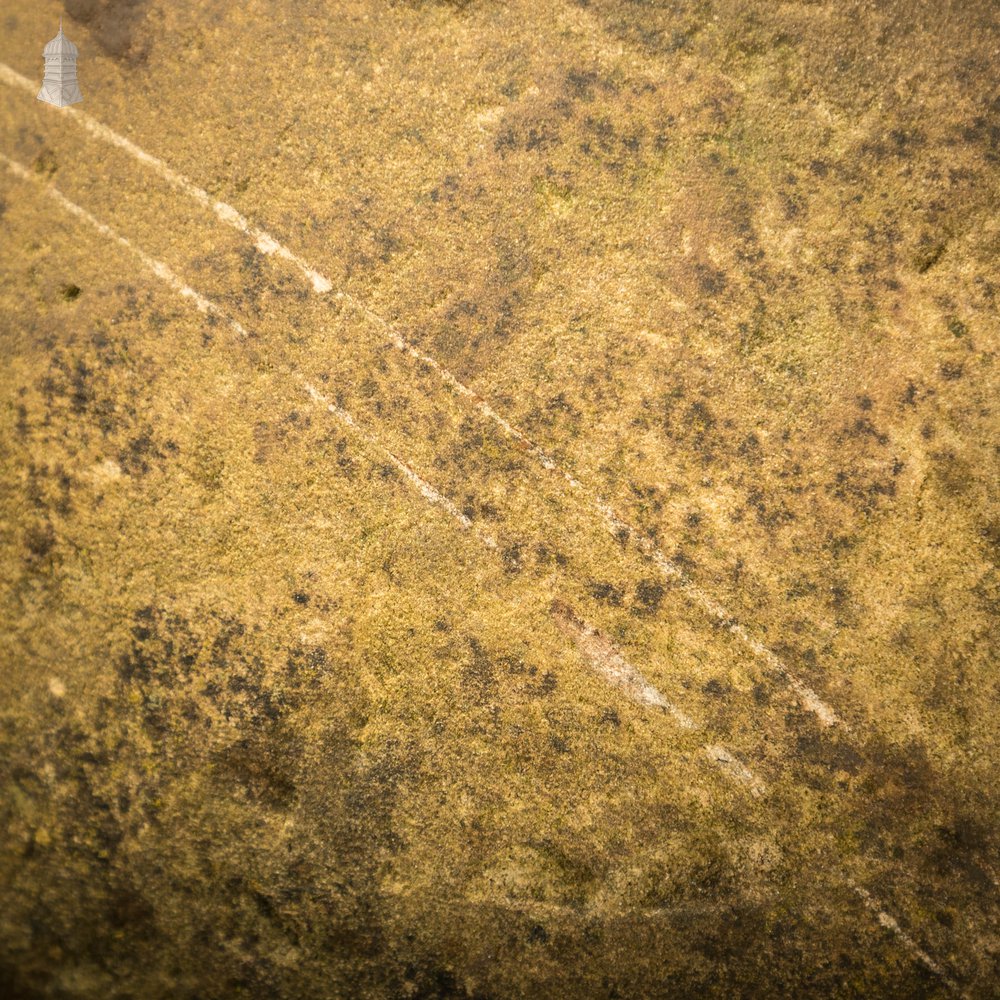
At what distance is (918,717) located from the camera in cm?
323

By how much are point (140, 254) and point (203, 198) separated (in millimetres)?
511

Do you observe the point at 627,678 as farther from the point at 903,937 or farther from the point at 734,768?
the point at 903,937

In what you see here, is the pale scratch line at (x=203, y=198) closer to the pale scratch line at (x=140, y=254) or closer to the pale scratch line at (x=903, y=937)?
the pale scratch line at (x=140, y=254)

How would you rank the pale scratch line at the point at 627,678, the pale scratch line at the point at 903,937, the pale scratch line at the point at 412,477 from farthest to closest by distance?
the pale scratch line at the point at 412,477 < the pale scratch line at the point at 627,678 < the pale scratch line at the point at 903,937

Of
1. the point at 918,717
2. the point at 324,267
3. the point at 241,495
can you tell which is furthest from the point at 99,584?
the point at 918,717

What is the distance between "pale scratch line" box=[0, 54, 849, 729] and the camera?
10.8 ft

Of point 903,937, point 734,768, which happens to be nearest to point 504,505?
point 734,768

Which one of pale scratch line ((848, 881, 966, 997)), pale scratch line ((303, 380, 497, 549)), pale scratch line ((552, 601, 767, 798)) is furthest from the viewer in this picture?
pale scratch line ((303, 380, 497, 549))

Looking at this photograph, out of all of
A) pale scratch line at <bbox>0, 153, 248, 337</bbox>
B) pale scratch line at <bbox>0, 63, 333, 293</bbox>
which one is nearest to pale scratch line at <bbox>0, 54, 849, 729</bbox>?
pale scratch line at <bbox>0, 63, 333, 293</bbox>

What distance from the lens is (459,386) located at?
3432mm

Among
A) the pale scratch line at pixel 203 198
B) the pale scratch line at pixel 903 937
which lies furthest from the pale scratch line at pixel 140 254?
the pale scratch line at pixel 903 937

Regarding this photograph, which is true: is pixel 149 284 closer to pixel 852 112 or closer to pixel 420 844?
pixel 420 844

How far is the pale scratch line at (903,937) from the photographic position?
317 cm

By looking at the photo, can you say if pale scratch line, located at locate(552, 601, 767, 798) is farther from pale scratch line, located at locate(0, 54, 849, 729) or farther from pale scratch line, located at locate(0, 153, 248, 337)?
pale scratch line, located at locate(0, 153, 248, 337)
